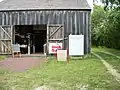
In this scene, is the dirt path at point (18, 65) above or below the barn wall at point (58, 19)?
below

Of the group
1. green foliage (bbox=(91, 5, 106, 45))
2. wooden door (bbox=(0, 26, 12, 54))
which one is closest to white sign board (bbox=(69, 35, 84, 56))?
wooden door (bbox=(0, 26, 12, 54))

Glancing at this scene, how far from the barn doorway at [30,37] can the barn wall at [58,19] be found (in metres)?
1.69

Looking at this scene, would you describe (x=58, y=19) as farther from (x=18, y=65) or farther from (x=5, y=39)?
(x=18, y=65)

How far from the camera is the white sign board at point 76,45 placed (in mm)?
25719

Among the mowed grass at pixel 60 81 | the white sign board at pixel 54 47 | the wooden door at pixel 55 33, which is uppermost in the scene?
the wooden door at pixel 55 33

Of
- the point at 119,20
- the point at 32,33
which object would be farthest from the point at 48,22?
the point at 119,20

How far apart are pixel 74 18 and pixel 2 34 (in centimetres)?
594

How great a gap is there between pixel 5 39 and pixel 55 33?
4098mm

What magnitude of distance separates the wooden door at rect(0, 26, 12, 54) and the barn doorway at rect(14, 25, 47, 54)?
1.53m

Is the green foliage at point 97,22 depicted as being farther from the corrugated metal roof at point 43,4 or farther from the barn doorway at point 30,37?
the corrugated metal roof at point 43,4

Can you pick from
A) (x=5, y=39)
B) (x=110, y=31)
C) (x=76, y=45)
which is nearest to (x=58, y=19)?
(x=76, y=45)

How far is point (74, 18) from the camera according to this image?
92.6ft

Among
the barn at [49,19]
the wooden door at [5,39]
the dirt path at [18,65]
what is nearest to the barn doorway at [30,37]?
the barn at [49,19]

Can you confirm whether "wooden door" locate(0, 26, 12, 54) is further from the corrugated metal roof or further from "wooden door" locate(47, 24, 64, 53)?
"wooden door" locate(47, 24, 64, 53)
